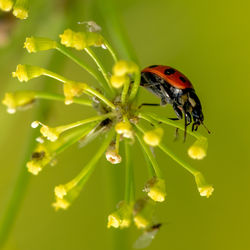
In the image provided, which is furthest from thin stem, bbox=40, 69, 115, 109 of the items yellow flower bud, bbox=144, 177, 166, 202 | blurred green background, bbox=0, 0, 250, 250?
blurred green background, bbox=0, 0, 250, 250

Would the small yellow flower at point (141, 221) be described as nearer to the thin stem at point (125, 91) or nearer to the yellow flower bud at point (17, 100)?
the thin stem at point (125, 91)

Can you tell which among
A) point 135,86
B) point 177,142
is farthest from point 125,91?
point 177,142

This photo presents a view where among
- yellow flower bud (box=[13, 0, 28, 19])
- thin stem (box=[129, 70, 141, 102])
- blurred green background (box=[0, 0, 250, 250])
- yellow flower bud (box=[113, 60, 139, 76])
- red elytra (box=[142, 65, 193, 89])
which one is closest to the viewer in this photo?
yellow flower bud (box=[113, 60, 139, 76])

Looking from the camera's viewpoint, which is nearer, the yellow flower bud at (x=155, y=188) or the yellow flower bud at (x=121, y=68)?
the yellow flower bud at (x=121, y=68)

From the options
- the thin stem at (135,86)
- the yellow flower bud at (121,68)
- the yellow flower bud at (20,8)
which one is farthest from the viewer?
the yellow flower bud at (20,8)

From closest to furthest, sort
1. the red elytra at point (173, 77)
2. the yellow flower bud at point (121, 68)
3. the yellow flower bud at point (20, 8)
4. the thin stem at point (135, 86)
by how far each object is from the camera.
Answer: the yellow flower bud at point (121, 68)
the thin stem at point (135, 86)
the yellow flower bud at point (20, 8)
the red elytra at point (173, 77)

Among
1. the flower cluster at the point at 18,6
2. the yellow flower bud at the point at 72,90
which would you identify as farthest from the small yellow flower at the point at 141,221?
the flower cluster at the point at 18,6

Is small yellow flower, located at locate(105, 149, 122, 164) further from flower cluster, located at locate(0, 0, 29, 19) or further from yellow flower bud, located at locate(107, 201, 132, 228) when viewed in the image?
flower cluster, located at locate(0, 0, 29, 19)

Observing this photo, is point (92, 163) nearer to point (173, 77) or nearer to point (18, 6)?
point (173, 77)
